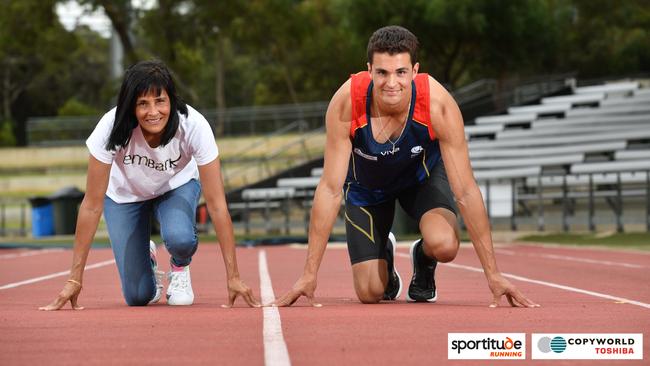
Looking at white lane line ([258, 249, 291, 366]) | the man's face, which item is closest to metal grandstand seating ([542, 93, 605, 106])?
white lane line ([258, 249, 291, 366])

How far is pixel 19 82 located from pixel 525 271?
190 feet

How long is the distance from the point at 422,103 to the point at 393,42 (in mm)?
592

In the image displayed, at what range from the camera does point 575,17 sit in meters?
49.2

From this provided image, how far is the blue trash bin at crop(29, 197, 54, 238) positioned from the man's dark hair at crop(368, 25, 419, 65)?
96.5 feet

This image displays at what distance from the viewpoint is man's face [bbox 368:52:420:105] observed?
863cm

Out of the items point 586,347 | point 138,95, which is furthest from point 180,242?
point 586,347

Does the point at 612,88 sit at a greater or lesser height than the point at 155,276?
greater

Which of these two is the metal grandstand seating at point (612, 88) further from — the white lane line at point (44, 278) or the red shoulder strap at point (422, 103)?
the red shoulder strap at point (422, 103)

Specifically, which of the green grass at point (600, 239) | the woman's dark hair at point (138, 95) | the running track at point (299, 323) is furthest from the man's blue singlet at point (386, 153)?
the green grass at point (600, 239)

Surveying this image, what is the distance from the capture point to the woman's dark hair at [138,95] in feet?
29.2

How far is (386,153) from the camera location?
9266 millimetres

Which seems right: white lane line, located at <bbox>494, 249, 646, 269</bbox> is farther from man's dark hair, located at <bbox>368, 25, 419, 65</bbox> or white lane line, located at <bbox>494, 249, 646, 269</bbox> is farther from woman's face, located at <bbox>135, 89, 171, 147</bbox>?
woman's face, located at <bbox>135, 89, 171, 147</bbox>

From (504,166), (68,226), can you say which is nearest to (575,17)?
(504,166)

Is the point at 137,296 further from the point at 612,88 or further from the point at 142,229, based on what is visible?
the point at 612,88
